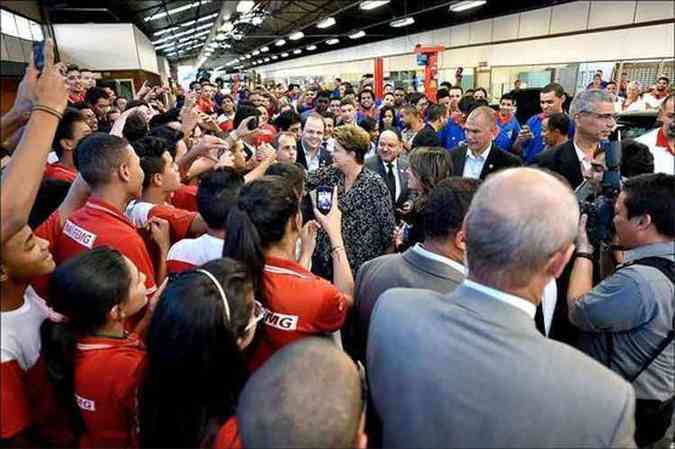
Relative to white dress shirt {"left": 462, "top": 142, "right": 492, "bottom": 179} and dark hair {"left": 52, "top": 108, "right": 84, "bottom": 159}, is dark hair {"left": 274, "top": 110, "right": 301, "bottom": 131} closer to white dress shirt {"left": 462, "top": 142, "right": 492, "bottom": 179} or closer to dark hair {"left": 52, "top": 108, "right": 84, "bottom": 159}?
white dress shirt {"left": 462, "top": 142, "right": 492, "bottom": 179}

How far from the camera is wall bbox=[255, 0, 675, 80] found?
9273 mm

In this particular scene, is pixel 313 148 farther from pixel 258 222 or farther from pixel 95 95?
pixel 95 95

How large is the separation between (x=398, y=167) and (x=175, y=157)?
1884mm

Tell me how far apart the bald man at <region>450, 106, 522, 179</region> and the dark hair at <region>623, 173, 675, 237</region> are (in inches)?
67.3

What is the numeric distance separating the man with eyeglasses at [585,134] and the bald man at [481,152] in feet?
1.48

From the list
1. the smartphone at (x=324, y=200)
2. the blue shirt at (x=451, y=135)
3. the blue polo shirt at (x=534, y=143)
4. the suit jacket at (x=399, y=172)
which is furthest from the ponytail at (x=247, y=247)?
the blue shirt at (x=451, y=135)

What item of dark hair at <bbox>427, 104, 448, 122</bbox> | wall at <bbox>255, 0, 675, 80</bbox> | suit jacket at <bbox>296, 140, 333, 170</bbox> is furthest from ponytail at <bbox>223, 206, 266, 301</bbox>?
wall at <bbox>255, 0, 675, 80</bbox>

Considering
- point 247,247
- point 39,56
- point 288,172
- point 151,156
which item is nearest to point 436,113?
point 288,172

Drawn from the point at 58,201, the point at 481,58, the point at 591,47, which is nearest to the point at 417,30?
the point at 481,58

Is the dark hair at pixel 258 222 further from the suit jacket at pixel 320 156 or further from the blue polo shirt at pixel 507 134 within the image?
the blue polo shirt at pixel 507 134

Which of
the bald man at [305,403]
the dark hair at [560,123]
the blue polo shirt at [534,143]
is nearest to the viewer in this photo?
the bald man at [305,403]

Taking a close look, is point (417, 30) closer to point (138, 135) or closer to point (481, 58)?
point (481, 58)

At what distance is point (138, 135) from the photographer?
3.62m

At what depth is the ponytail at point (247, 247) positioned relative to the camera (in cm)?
148
